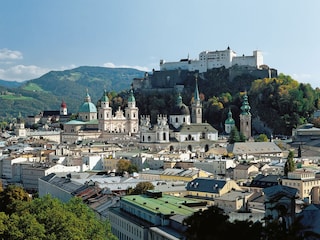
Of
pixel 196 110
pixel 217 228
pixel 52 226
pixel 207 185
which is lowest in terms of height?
pixel 52 226

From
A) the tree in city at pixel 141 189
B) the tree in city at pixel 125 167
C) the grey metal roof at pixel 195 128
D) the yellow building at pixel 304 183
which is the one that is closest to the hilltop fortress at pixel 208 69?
the grey metal roof at pixel 195 128

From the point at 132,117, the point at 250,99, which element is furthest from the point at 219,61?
the point at 132,117

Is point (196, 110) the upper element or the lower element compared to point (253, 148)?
upper

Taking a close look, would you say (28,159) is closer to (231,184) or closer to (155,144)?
(155,144)

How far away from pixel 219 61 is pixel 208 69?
98.1 inches

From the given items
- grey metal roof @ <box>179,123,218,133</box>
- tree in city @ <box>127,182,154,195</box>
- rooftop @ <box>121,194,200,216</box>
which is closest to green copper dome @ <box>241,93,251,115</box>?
grey metal roof @ <box>179,123,218,133</box>

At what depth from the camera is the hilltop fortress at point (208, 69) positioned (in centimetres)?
12925

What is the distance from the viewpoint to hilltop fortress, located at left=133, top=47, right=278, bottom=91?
12925 centimetres

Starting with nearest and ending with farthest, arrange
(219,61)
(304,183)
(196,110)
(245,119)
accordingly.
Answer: (304,183) → (245,119) → (196,110) → (219,61)

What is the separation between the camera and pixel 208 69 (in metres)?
133

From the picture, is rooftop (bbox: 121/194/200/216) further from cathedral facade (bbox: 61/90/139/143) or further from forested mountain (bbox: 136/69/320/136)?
cathedral facade (bbox: 61/90/139/143)

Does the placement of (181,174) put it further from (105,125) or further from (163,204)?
(105,125)

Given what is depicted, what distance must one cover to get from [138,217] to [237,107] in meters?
80.5

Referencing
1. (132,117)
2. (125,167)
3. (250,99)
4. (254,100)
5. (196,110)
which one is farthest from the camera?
(250,99)
